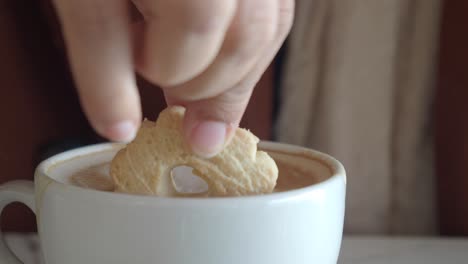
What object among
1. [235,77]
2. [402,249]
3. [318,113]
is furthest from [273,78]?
[235,77]

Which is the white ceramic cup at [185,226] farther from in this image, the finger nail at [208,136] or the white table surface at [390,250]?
the white table surface at [390,250]

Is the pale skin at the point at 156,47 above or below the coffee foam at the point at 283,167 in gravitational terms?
above

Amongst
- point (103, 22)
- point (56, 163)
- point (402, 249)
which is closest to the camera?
point (103, 22)

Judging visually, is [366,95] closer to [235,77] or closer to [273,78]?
[273,78]

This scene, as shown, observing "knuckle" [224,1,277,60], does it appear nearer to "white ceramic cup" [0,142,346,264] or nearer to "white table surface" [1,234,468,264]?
"white ceramic cup" [0,142,346,264]

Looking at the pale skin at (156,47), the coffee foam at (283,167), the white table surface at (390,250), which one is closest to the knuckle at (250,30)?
the pale skin at (156,47)

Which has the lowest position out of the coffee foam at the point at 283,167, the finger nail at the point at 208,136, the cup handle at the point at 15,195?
the cup handle at the point at 15,195

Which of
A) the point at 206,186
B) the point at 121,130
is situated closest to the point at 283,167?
the point at 206,186
